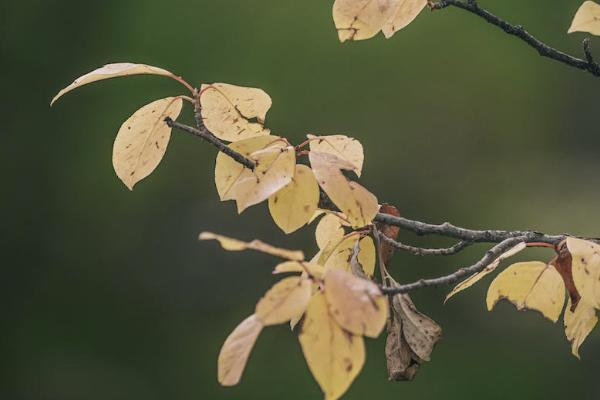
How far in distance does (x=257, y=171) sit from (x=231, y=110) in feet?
0.43

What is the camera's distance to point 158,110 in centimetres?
67

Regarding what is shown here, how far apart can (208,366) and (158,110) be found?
2216 mm

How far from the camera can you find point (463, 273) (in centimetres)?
60

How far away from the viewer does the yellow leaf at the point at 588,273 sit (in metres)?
0.59

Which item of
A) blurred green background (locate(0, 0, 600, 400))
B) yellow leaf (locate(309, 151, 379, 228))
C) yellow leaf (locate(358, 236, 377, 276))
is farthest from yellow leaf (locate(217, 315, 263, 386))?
blurred green background (locate(0, 0, 600, 400))

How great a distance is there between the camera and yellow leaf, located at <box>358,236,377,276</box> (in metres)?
0.72

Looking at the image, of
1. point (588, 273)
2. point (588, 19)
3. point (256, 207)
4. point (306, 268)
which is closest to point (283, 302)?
point (306, 268)

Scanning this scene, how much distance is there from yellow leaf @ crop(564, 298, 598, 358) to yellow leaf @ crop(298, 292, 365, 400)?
0.29 m

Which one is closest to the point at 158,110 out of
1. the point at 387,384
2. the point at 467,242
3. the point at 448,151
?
the point at 467,242

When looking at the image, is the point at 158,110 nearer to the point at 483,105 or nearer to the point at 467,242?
the point at 467,242

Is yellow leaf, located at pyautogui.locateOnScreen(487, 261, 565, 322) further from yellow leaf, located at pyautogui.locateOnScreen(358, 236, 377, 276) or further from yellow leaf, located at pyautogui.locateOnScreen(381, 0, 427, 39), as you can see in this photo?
yellow leaf, located at pyautogui.locateOnScreen(381, 0, 427, 39)

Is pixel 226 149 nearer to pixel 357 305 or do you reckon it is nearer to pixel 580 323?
pixel 357 305

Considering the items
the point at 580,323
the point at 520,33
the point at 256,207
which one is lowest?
the point at 256,207

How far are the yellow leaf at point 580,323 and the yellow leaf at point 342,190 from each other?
0.22 metres
